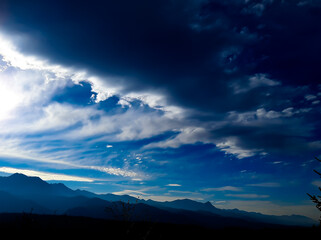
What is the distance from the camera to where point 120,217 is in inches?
342

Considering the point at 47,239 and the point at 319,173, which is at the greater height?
the point at 319,173

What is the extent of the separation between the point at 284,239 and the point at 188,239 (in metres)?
13.1

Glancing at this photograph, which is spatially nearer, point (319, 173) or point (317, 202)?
point (319, 173)

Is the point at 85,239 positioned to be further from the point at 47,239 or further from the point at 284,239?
the point at 284,239

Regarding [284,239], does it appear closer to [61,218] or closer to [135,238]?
[135,238]

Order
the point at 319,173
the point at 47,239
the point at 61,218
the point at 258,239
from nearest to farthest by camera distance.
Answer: the point at 319,173
the point at 47,239
the point at 258,239
the point at 61,218

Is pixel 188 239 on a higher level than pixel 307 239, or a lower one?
lower

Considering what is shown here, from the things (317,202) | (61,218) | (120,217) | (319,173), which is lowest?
(61,218)

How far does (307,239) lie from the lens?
18422 mm

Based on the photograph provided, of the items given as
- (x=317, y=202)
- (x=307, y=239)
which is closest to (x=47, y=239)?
(x=317, y=202)

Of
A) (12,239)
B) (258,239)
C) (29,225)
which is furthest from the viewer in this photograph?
(258,239)

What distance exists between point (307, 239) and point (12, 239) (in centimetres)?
2314

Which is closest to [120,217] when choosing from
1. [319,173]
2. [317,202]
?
[319,173]

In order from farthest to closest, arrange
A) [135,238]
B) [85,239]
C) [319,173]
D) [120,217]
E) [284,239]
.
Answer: [284,239] → [85,239] → [319,173] → [120,217] → [135,238]
